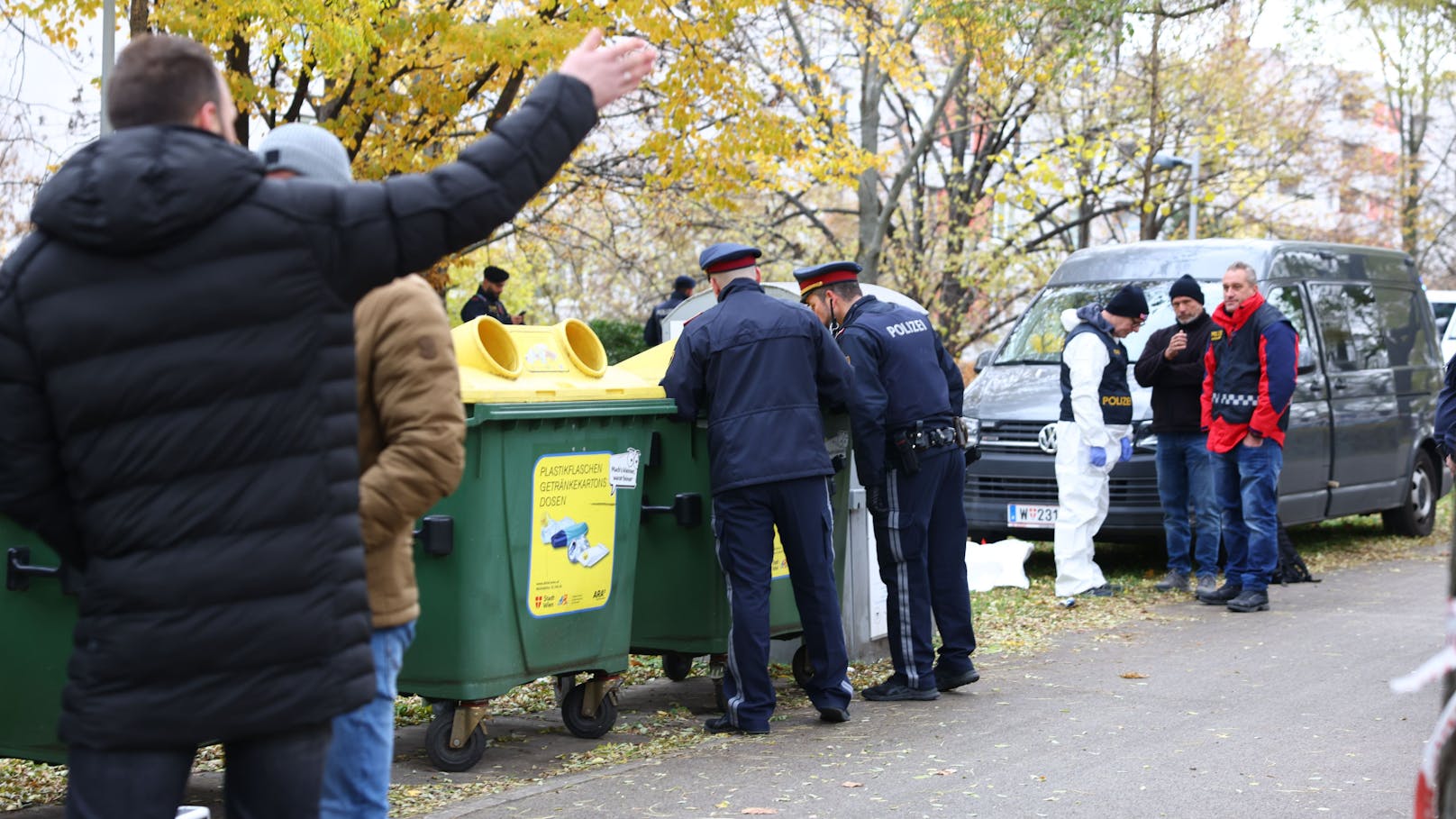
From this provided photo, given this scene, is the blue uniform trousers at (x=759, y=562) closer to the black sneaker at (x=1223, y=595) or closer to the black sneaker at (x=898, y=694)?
the black sneaker at (x=898, y=694)

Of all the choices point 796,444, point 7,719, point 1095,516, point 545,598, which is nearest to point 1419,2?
point 1095,516

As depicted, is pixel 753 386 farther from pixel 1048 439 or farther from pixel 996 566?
pixel 1048 439

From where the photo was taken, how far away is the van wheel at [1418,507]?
47.4 ft

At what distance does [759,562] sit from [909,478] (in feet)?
3.55

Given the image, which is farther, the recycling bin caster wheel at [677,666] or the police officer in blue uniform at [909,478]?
the recycling bin caster wheel at [677,666]

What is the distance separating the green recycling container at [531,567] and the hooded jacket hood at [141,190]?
3.36m

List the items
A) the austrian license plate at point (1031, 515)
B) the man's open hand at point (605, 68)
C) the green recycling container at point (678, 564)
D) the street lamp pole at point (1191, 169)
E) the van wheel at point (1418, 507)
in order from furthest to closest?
the street lamp pole at point (1191, 169)
the van wheel at point (1418, 507)
the austrian license plate at point (1031, 515)
the green recycling container at point (678, 564)
the man's open hand at point (605, 68)

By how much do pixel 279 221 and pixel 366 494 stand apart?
66cm

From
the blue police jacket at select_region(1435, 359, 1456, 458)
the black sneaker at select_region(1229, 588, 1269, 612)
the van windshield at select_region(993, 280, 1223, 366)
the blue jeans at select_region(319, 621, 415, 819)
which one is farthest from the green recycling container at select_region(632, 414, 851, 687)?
the van windshield at select_region(993, 280, 1223, 366)

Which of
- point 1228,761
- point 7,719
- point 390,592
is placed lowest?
point 1228,761

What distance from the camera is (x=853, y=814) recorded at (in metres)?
5.59

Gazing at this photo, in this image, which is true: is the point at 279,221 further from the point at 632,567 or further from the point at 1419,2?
the point at 1419,2

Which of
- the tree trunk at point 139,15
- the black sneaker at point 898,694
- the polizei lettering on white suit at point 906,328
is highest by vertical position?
the tree trunk at point 139,15

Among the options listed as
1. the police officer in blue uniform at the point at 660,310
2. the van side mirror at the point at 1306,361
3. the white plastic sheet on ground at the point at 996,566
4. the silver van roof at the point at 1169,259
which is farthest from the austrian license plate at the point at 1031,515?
the police officer in blue uniform at the point at 660,310
